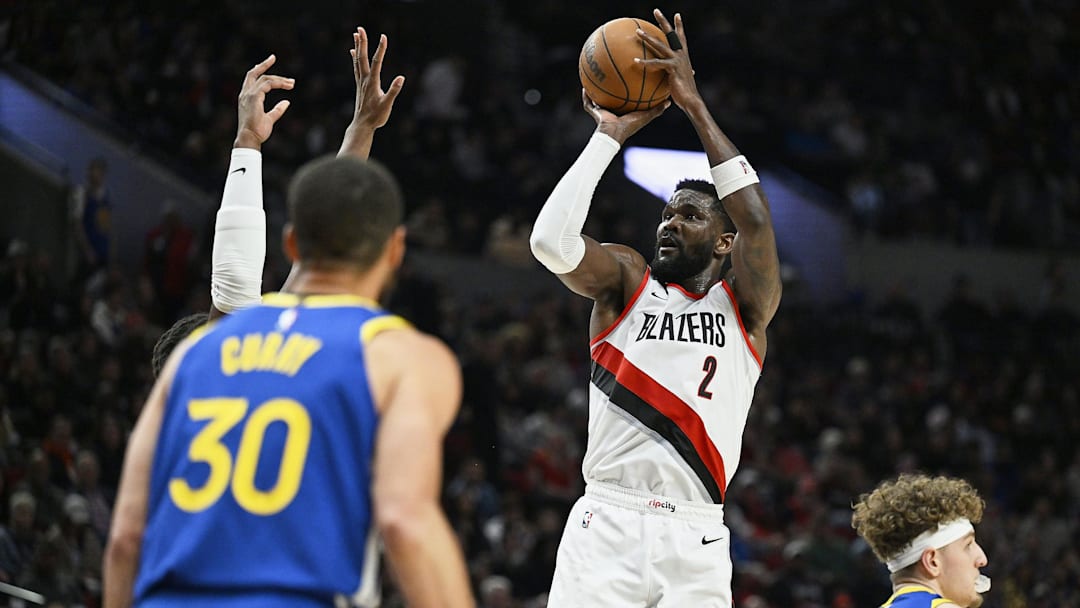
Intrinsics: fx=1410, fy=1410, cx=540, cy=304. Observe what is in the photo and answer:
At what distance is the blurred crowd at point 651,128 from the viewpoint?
15.0m

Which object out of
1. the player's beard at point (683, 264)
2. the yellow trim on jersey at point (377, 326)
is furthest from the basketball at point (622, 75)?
the yellow trim on jersey at point (377, 326)

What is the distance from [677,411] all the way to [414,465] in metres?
2.65

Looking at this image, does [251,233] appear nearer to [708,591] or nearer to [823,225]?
[708,591]

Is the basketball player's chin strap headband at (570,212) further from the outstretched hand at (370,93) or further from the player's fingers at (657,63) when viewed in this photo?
the outstretched hand at (370,93)

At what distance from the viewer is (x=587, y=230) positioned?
17422mm

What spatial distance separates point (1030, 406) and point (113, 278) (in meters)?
11.4

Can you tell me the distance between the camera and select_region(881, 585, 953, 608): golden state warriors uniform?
477 centimetres

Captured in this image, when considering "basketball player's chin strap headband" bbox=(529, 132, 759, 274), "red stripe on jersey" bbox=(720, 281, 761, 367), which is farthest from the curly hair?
"basketball player's chin strap headband" bbox=(529, 132, 759, 274)

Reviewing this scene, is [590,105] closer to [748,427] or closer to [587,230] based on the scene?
[748,427]

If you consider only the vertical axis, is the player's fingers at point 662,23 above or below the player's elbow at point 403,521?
above

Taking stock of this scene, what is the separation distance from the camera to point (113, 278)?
41.3ft

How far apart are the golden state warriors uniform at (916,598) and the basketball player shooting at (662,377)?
2.38 ft

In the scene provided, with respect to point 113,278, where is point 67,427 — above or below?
below

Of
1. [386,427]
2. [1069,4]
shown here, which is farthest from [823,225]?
[386,427]
